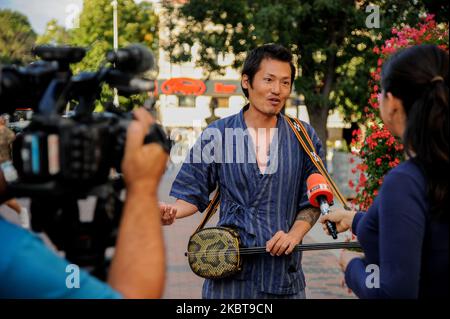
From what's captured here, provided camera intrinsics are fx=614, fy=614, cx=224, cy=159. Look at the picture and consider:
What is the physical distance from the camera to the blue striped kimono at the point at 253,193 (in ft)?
9.51

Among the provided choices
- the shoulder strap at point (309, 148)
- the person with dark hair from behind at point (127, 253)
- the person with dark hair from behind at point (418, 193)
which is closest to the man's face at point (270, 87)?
the shoulder strap at point (309, 148)

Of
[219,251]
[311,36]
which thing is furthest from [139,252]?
[311,36]

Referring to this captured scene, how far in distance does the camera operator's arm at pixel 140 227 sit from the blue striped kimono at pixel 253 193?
139 centimetres

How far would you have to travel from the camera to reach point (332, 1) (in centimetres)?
1348

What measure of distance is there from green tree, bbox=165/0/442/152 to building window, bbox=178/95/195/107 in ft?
85.4

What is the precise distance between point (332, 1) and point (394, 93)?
40.0ft

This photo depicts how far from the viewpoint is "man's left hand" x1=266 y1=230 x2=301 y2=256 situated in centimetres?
279

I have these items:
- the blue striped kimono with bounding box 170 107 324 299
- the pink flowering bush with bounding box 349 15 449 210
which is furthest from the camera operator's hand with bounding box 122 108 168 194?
the pink flowering bush with bounding box 349 15 449 210

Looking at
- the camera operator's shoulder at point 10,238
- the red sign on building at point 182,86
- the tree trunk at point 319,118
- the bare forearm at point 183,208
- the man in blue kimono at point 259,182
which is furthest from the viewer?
the red sign on building at point 182,86

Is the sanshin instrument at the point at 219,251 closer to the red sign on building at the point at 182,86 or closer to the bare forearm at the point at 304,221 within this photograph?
the bare forearm at the point at 304,221

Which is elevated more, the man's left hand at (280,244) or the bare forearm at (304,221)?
the bare forearm at (304,221)

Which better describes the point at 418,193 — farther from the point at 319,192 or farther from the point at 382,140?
the point at 382,140
